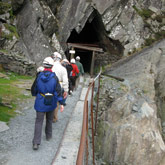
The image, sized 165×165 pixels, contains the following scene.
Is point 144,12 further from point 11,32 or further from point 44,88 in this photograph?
point 44,88

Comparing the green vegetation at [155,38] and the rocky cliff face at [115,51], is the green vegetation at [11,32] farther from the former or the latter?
the green vegetation at [155,38]

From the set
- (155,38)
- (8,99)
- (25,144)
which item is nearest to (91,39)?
(155,38)

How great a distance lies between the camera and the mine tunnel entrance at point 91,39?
62.1ft

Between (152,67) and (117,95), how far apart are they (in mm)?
4456

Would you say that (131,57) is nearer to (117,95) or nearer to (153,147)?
(117,95)

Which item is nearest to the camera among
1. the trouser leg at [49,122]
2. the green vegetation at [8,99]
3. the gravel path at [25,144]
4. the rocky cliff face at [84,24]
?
the gravel path at [25,144]

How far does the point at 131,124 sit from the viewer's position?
805cm

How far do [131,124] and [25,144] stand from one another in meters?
4.89

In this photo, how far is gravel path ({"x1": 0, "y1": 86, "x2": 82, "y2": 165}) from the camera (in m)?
3.66

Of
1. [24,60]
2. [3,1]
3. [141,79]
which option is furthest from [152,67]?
[3,1]

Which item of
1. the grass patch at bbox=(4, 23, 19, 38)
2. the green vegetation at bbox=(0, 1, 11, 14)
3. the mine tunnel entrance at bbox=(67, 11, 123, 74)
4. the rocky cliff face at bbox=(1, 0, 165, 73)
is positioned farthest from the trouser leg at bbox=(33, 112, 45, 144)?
the mine tunnel entrance at bbox=(67, 11, 123, 74)

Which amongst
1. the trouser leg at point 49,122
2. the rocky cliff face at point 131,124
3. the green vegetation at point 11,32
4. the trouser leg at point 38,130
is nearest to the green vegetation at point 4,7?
the green vegetation at point 11,32

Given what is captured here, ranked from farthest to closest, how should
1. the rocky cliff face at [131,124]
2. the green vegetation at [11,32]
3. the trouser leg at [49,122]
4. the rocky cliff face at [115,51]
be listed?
the green vegetation at [11,32] < the rocky cliff face at [115,51] < the rocky cliff face at [131,124] < the trouser leg at [49,122]

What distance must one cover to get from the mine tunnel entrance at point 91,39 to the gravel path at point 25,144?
1182 cm
